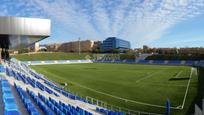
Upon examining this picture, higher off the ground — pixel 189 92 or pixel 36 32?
pixel 36 32

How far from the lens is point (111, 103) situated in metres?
25.7

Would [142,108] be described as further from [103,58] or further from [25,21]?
[103,58]

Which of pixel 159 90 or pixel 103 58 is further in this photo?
pixel 103 58

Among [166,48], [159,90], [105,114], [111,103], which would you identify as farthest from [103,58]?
[105,114]

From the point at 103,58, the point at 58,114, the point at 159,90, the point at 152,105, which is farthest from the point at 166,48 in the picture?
the point at 58,114

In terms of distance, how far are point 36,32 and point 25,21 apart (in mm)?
1312

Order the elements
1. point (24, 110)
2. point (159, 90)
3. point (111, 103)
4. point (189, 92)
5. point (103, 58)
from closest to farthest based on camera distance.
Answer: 1. point (24, 110)
2. point (111, 103)
3. point (189, 92)
4. point (159, 90)
5. point (103, 58)

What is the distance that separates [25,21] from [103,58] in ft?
286

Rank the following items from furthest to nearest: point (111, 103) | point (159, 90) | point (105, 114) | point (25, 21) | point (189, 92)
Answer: point (159, 90) < point (189, 92) < point (111, 103) < point (25, 21) < point (105, 114)

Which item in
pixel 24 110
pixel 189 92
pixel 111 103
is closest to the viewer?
pixel 24 110

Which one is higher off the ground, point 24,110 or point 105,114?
point 24,110

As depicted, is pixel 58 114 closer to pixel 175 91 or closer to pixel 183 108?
pixel 183 108

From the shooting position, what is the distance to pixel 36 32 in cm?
2238

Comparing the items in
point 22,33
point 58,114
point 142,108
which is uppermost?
point 22,33
